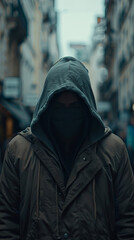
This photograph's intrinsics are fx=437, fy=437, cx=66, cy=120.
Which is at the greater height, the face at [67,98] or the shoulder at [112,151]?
the face at [67,98]

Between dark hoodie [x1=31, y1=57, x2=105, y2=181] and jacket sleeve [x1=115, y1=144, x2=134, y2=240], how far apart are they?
0.24m

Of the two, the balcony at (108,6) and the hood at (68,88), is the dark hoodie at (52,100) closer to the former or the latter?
the hood at (68,88)

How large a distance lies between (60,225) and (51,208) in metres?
0.10

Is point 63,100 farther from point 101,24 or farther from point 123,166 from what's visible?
point 101,24

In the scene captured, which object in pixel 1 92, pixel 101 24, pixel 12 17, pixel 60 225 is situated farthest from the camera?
pixel 101 24

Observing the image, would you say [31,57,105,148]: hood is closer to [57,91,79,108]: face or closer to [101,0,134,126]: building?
[57,91,79,108]: face

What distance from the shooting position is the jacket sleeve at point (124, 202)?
232cm

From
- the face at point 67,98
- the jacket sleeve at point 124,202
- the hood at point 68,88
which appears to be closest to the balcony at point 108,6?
A: the hood at point 68,88

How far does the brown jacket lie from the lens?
7.32ft

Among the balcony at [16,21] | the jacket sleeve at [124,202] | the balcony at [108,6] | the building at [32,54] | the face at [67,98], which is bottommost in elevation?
the building at [32,54]

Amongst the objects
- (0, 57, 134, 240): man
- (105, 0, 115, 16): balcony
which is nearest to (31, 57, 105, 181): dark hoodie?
(0, 57, 134, 240): man

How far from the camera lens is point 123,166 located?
240 centimetres

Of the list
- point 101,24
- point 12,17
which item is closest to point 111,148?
point 12,17

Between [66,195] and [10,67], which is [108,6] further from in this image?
[66,195]
